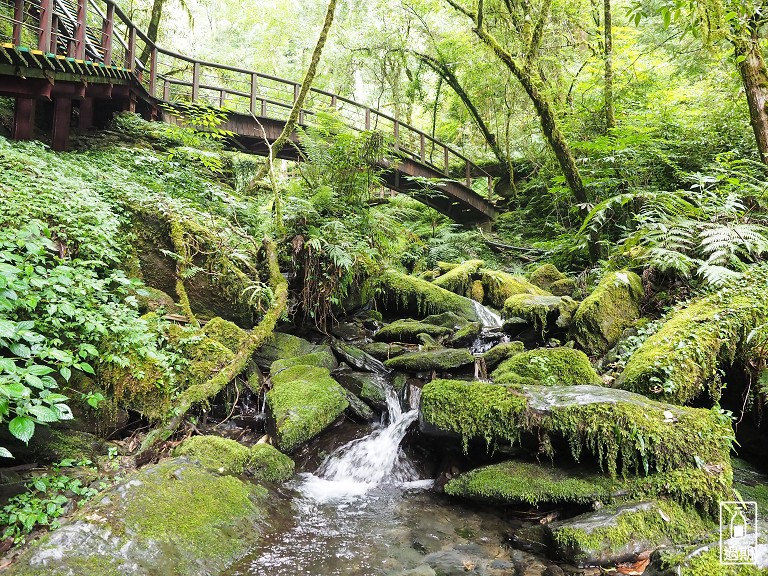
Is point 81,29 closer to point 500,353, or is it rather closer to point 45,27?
point 45,27

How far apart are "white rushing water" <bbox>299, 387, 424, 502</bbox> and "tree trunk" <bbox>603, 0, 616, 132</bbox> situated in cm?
961

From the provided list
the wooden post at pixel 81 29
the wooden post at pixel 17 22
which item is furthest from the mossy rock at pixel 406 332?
the wooden post at pixel 81 29

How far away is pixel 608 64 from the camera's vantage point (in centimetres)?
1104

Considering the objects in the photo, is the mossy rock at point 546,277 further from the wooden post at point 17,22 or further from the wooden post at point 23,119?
the wooden post at point 23,119

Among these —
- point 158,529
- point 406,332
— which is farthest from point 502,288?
point 158,529

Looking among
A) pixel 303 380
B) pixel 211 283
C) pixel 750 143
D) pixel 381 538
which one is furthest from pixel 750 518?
pixel 750 143

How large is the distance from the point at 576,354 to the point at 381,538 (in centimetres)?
307

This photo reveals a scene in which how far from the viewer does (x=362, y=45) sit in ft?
60.0

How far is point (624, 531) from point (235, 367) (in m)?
3.92

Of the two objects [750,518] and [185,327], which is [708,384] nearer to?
[750,518]

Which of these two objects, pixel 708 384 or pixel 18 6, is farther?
pixel 18 6

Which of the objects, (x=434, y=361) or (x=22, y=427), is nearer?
(x=22, y=427)

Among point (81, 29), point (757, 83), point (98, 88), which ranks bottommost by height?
point (98, 88)

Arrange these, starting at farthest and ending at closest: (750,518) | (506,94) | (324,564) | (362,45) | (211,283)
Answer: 1. (362,45)
2. (506,94)
3. (211,283)
4. (750,518)
5. (324,564)
